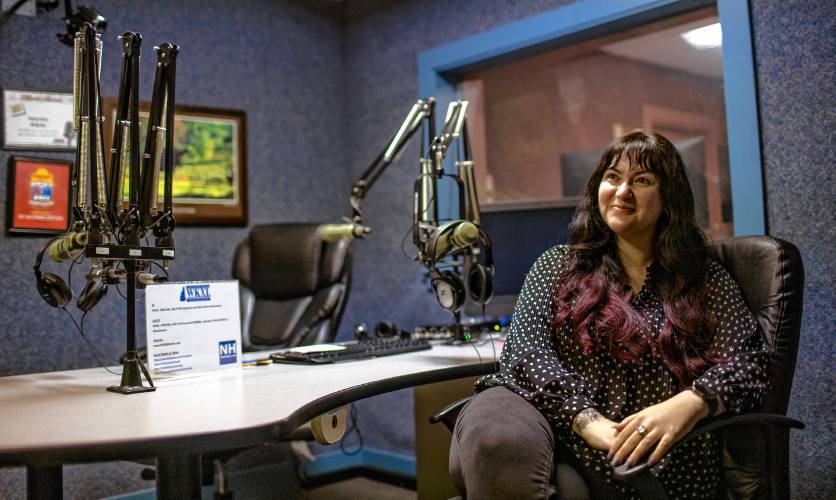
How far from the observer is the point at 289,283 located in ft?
8.36

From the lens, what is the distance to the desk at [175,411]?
0.91 metres

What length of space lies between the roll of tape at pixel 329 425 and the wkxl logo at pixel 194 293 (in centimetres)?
40

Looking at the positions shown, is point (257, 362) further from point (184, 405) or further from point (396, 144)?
point (396, 144)

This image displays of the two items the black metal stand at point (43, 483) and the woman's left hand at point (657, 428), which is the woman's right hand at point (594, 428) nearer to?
the woman's left hand at point (657, 428)

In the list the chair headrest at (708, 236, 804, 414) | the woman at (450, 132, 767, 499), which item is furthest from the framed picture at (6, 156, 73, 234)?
the chair headrest at (708, 236, 804, 414)

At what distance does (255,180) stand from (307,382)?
186 cm

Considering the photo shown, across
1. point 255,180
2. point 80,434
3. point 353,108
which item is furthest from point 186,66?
point 80,434

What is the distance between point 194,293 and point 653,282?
40.4 inches

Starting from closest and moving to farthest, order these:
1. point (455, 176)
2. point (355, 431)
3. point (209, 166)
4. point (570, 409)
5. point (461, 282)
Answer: point (570, 409) → point (461, 282) → point (455, 176) → point (209, 166) → point (355, 431)

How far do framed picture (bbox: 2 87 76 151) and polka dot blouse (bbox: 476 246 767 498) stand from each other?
6.05 feet

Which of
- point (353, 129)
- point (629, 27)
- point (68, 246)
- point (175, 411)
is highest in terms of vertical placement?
point (629, 27)

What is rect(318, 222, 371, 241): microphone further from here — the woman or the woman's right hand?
the woman's right hand

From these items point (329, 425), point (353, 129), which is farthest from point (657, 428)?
point (353, 129)

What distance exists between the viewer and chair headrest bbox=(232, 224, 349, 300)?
8.22 ft
